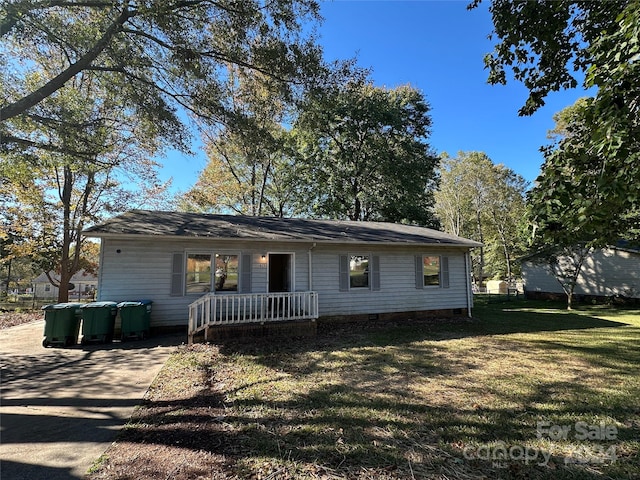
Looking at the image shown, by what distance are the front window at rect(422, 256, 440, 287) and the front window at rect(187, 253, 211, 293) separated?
25.2 feet

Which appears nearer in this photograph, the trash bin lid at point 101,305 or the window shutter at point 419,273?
the trash bin lid at point 101,305

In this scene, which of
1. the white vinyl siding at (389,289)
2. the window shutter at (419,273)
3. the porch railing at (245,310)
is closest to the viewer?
the porch railing at (245,310)

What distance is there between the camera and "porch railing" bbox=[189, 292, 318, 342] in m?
7.48

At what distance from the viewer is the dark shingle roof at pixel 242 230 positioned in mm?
8258

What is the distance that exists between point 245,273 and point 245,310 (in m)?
1.58

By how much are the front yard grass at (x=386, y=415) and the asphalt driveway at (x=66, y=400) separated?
295 mm

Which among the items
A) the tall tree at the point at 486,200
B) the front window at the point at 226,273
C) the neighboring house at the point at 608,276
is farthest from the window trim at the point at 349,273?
the tall tree at the point at 486,200

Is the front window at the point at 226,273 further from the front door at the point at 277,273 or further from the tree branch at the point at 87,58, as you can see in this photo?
the tree branch at the point at 87,58

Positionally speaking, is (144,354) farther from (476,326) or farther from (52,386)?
(476,326)

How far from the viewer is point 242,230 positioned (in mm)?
9766

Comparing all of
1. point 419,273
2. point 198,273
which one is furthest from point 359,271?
point 198,273

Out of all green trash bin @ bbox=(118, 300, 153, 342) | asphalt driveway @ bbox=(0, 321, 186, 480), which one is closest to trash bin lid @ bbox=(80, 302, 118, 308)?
green trash bin @ bbox=(118, 300, 153, 342)

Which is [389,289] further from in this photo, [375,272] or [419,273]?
[419,273]

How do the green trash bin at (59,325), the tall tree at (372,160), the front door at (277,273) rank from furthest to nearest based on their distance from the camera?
the tall tree at (372,160) < the front door at (277,273) < the green trash bin at (59,325)
